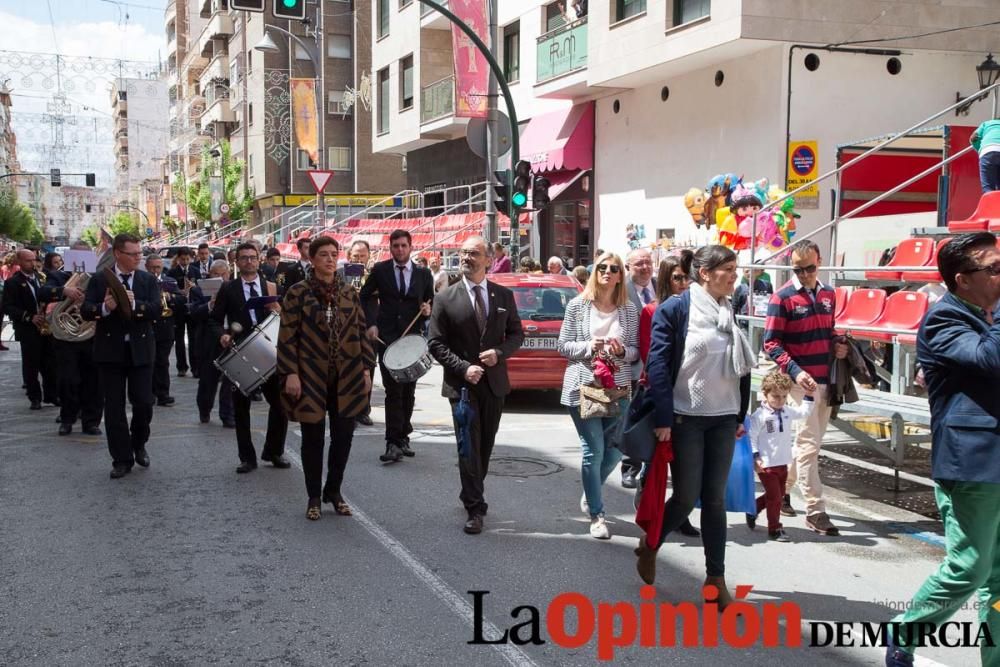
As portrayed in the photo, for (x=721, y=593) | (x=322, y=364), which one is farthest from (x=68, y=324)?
(x=721, y=593)

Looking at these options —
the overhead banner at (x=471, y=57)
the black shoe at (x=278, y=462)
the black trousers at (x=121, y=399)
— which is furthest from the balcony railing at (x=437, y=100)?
the black trousers at (x=121, y=399)

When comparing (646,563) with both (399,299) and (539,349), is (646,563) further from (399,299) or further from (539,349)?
(539,349)

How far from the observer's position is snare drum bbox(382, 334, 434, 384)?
8.20 meters

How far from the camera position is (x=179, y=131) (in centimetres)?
8444

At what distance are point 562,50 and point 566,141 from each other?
2081 mm

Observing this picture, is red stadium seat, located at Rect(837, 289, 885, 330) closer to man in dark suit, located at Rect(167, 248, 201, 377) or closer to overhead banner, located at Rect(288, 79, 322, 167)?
man in dark suit, located at Rect(167, 248, 201, 377)

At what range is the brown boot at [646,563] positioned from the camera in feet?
17.5

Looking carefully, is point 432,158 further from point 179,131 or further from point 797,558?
point 179,131

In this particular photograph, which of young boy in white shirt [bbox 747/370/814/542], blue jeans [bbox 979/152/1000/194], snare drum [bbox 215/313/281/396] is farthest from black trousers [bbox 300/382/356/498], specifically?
blue jeans [bbox 979/152/1000/194]

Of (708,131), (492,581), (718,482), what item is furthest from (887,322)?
(708,131)

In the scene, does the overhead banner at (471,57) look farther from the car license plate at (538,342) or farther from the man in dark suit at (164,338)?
the car license plate at (538,342)

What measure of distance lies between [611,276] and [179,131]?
8462 centimetres

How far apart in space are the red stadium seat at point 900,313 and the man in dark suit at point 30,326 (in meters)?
9.10

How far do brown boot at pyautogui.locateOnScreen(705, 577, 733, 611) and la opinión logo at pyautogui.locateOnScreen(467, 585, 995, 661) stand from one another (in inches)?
0.8
